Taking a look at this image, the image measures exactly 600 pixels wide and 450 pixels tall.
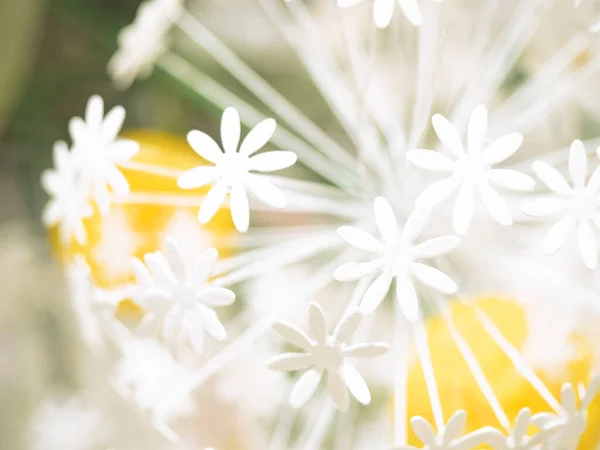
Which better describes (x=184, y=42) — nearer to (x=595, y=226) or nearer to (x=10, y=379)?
(x=10, y=379)

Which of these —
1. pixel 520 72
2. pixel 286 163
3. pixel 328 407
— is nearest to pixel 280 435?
pixel 328 407

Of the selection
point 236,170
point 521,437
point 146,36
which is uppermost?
point 146,36

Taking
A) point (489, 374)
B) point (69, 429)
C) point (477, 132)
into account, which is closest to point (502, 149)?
point (477, 132)

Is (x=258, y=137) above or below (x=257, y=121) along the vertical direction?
below

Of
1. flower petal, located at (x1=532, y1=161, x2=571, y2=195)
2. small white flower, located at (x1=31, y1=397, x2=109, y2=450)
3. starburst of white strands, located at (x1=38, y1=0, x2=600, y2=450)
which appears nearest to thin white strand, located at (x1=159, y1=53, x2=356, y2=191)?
starburst of white strands, located at (x1=38, y1=0, x2=600, y2=450)

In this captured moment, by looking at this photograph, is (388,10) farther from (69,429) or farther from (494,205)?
(69,429)

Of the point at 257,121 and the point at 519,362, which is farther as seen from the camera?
the point at 257,121

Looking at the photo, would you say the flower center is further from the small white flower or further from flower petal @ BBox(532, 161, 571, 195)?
the small white flower
